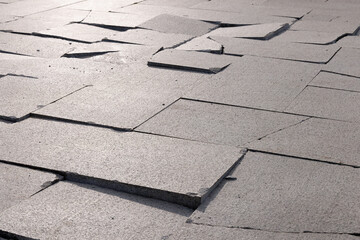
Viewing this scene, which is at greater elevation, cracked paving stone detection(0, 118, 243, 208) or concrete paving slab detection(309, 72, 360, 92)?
cracked paving stone detection(0, 118, 243, 208)

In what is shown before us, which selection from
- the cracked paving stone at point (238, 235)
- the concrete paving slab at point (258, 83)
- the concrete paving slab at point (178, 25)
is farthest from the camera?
the concrete paving slab at point (178, 25)

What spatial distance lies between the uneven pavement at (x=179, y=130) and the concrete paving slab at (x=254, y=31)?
22mm

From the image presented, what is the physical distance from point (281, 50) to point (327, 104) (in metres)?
1.63

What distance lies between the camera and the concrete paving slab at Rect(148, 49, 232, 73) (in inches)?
217

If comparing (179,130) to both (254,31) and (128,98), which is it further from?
(254,31)

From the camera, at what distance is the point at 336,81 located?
5.21m

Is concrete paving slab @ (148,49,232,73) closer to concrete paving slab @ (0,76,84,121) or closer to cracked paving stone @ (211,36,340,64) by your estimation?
cracked paving stone @ (211,36,340,64)

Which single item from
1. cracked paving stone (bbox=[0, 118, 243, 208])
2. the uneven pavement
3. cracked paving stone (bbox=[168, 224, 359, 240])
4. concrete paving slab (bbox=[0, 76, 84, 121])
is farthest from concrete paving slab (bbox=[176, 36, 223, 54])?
cracked paving stone (bbox=[168, 224, 359, 240])

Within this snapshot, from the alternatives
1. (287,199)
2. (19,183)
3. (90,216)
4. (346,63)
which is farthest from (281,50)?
(90,216)

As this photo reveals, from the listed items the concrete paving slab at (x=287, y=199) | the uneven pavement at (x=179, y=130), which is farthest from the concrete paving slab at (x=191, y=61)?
the concrete paving slab at (x=287, y=199)

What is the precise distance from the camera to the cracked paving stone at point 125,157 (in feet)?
10.7

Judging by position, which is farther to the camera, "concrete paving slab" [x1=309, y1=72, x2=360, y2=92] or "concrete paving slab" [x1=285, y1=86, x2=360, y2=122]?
"concrete paving slab" [x1=309, y1=72, x2=360, y2=92]

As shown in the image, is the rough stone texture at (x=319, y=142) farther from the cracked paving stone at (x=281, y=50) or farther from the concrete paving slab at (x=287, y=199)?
the cracked paving stone at (x=281, y=50)

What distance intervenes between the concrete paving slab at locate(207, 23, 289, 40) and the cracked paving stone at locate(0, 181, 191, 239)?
383 cm
